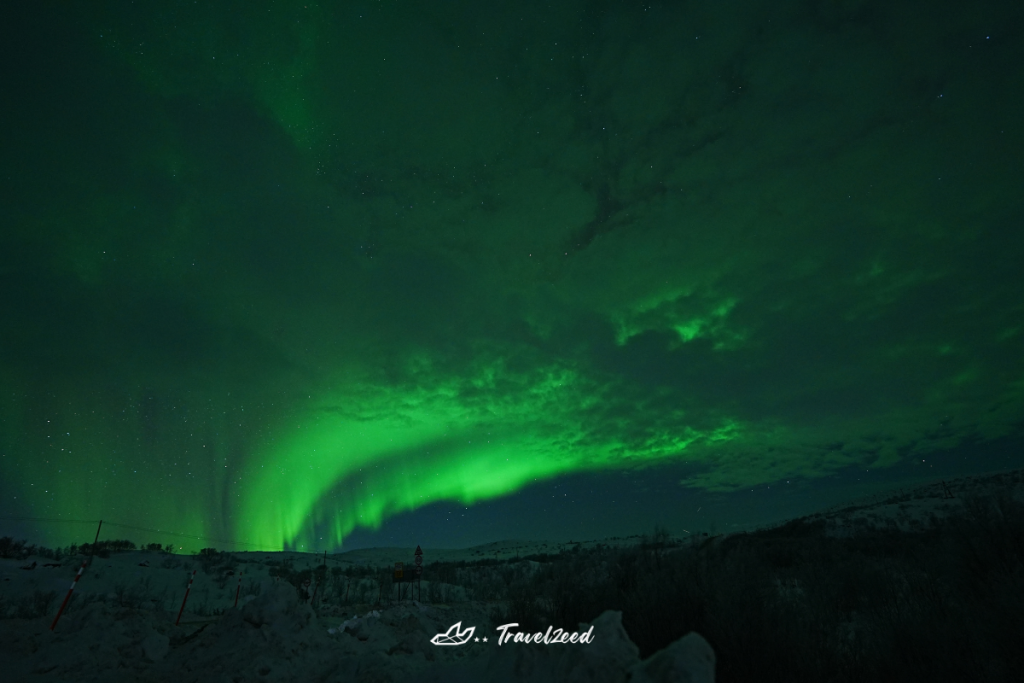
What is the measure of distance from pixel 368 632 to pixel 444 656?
11.4ft

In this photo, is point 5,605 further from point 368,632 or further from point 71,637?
point 368,632

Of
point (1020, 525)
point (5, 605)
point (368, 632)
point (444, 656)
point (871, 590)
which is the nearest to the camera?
point (1020, 525)

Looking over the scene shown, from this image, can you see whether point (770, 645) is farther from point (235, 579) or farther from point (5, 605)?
point (235, 579)

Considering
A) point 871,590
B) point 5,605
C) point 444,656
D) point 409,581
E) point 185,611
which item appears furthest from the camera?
point 409,581

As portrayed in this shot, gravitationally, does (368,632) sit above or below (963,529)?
below

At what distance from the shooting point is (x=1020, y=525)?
8000 mm

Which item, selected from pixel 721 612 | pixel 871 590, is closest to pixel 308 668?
pixel 721 612

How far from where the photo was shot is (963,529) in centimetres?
877

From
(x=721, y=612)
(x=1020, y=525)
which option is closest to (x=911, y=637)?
(x=721, y=612)

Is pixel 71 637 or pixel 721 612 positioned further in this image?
pixel 71 637

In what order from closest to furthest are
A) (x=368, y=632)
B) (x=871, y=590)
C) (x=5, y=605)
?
1. (x=871, y=590)
2. (x=368, y=632)
3. (x=5, y=605)

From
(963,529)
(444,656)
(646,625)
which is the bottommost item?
(444,656)

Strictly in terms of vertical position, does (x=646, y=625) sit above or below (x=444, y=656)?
above

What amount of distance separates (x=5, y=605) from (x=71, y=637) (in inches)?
453
